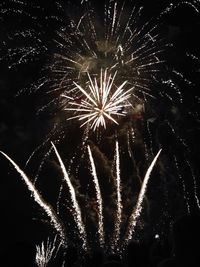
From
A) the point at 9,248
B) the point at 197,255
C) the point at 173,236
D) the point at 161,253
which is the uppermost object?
the point at 161,253

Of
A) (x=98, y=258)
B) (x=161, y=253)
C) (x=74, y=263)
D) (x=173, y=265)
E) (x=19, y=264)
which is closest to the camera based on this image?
(x=173, y=265)

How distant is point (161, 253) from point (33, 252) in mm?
4826

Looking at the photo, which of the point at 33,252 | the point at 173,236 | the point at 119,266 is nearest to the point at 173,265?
the point at 173,236

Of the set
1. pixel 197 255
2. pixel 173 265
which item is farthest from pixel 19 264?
pixel 197 255

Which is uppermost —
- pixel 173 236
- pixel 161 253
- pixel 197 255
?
pixel 161 253

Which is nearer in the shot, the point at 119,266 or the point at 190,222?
the point at 190,222

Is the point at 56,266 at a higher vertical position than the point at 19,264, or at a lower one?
higher

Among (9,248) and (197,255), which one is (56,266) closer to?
(9,248)

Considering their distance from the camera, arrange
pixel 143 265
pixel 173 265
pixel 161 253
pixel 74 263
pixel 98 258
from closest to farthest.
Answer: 1. pixel 173 265
2. pixel 143 265
3. pixel 98 258
4. pixel 74 263
5. pixel 161 253

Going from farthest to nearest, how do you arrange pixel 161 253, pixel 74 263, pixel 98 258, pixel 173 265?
pixel 161 253, pixel 74 263, pixel 98 258, pixel 173 265

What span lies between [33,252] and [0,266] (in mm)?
509

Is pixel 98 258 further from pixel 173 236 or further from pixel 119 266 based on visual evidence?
pixel 173 236

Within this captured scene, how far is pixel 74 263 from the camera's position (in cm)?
688

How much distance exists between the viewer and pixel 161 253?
8.27 meters
